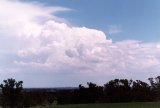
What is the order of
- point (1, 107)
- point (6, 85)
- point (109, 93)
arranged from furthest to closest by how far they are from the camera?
point (109, 93)
point (1, 107)
point (6, 85)

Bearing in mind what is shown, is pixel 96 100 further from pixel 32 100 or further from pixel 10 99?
pixel 10 99

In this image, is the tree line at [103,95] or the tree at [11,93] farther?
the tree line at [103,95]

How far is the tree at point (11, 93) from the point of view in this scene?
29703mm

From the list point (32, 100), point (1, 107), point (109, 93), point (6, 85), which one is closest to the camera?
point (6, 85)

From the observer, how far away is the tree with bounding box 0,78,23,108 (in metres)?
29.7

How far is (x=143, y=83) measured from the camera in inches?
1797

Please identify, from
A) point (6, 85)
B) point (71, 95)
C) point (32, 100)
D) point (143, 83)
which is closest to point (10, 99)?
point (6, 85)

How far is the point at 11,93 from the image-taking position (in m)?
30.0

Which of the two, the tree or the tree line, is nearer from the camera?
the tree

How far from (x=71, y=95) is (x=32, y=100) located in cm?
426

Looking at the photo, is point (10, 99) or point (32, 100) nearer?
point (10, 99)

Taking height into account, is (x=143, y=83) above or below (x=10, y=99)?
Result: above

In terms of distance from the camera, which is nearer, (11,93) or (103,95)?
(11,93)

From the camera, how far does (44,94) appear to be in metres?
44.2
